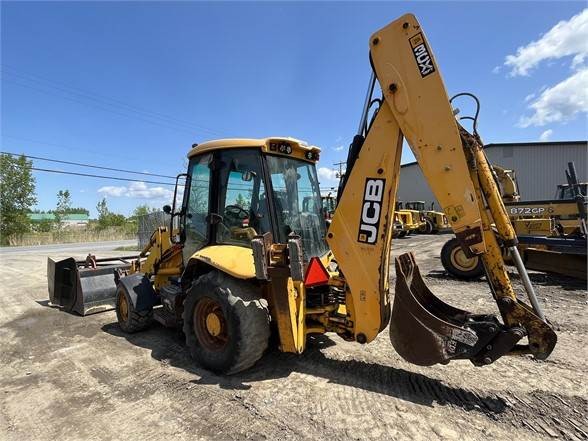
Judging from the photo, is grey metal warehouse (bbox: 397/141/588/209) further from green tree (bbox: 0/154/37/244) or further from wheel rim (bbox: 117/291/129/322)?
green tree (bbox: 0/154/37/244)

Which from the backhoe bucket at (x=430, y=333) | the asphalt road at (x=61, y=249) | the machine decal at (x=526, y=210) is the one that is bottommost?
the asphalt road at (x=61, y=249)

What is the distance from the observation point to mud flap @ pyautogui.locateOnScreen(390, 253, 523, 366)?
3018 mm

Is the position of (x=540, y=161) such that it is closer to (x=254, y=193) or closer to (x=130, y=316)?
(x=254, y=193)

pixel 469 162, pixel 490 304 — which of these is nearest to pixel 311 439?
pixel 469 162

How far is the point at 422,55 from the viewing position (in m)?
3.12

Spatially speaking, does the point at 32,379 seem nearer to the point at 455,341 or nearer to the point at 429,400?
the point at 429,400

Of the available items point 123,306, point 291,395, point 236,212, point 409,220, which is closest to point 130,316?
point 123,306

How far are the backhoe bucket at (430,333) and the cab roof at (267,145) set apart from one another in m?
1.84

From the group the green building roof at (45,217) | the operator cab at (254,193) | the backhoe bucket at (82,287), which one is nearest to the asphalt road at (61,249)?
the green building roof at (45,217)

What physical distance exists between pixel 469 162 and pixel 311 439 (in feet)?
8.01

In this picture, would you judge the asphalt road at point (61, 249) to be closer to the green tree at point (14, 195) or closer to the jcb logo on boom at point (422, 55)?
the green tree at point (14, 195)

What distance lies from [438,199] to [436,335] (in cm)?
110

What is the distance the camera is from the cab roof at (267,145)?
4.12m

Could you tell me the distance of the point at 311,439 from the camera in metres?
2.70
